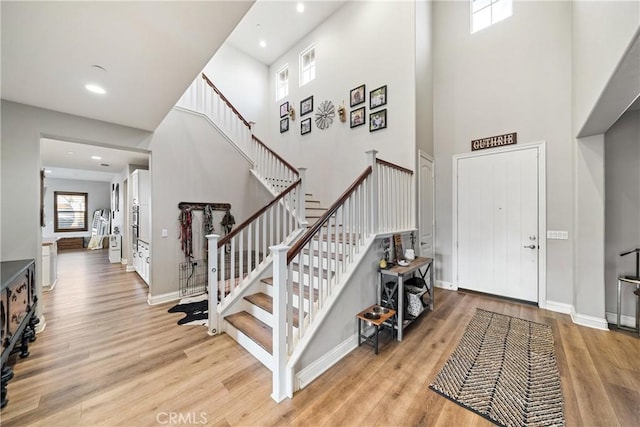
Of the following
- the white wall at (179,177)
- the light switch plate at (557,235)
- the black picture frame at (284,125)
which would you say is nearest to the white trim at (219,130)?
the white wall at (179,177)

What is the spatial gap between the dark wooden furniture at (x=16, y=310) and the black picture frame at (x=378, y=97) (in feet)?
16.5

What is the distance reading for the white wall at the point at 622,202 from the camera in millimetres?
2971

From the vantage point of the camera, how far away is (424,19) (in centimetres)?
428

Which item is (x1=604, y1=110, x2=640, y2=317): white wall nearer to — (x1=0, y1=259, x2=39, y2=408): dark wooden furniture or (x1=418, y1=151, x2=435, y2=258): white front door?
(x1=418, y1=151, x2=435, y2=258): white front door

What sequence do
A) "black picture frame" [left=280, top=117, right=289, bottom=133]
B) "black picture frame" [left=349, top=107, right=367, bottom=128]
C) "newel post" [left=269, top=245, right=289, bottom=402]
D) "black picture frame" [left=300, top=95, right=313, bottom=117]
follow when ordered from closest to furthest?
"newel post" [left=269, top=245, right=289, bottom=402] → "black picture frame" [left=349, top=107, right=367, bottom=128] → "black picture frame" [left=300, top=95, right=313, bottom=117] → "black picture frame" [left=280, top=117, right=289, bottom=133]

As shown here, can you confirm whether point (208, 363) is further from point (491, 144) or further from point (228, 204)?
point (491, 144)

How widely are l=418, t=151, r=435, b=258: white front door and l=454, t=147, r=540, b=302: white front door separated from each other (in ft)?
1.49

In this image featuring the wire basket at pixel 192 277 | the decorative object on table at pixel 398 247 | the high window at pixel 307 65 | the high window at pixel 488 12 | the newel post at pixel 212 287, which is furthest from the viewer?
the high window at pixel 307 65

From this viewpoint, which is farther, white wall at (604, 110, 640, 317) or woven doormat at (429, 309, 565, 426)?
white wall at (604, 110, 640, 317)

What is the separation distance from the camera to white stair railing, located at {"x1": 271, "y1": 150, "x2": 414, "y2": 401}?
1882mm

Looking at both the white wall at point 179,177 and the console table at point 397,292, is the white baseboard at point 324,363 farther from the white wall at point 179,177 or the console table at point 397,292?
the white wall at point 179,177

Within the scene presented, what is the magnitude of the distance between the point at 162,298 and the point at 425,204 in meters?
4.61

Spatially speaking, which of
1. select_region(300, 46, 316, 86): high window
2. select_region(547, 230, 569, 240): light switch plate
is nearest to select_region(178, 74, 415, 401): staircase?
select_region(547, 230, 569, 240): light switch plate

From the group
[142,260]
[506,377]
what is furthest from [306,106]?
[506,377]
